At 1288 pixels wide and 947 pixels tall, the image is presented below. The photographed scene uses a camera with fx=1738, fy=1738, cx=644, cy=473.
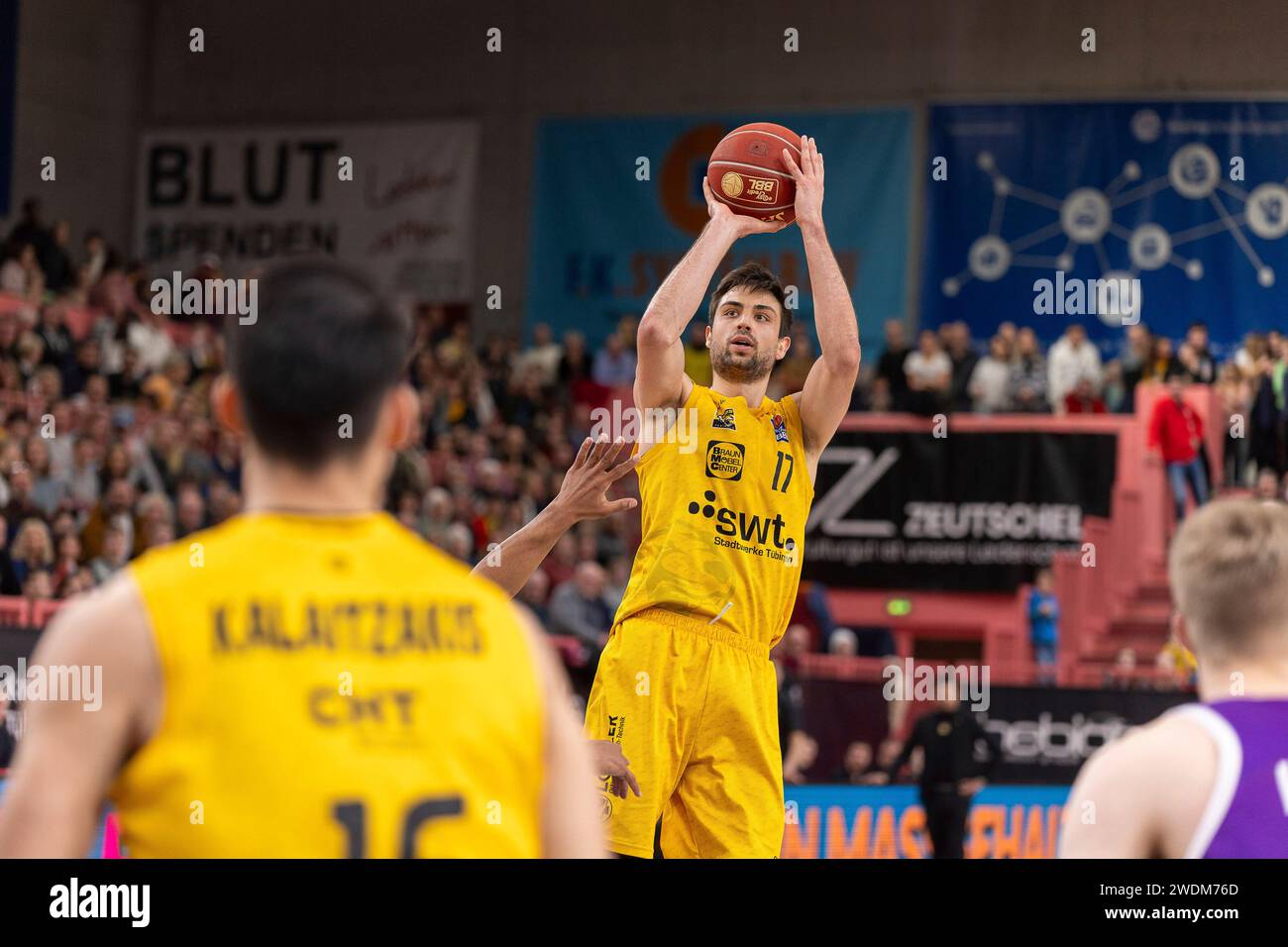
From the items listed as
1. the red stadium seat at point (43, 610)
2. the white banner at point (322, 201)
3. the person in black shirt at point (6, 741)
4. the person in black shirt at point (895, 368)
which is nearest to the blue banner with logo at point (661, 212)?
the white banner at point (322, 201)

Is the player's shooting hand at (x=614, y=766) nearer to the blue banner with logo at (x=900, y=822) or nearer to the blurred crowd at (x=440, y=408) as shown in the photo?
the blue banner with logo at (x=900, y=822)

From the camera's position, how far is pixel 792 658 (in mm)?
16594

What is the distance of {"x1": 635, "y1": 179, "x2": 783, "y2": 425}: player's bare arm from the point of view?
6047 mm

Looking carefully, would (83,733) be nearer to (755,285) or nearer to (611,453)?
(611,453)

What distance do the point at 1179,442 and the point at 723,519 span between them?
14984 mm

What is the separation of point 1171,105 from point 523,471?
1149 cm

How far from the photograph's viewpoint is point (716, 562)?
6324 millimetres

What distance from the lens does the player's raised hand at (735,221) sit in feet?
20.7

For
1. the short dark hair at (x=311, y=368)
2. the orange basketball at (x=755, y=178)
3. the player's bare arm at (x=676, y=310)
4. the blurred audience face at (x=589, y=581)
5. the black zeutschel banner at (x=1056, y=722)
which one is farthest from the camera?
the blurred audience face at (x=589, y=581)

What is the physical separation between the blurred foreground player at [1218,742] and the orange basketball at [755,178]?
3.74 meters

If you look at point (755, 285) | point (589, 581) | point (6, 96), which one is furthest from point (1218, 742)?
point (6, 96)

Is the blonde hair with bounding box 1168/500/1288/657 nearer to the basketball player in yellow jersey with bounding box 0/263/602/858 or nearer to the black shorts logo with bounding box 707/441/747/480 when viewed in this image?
the basketball player in yellow jersey with bounding box 0/263/602/858

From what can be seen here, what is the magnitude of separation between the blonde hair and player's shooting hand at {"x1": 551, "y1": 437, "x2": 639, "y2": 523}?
2.12m
